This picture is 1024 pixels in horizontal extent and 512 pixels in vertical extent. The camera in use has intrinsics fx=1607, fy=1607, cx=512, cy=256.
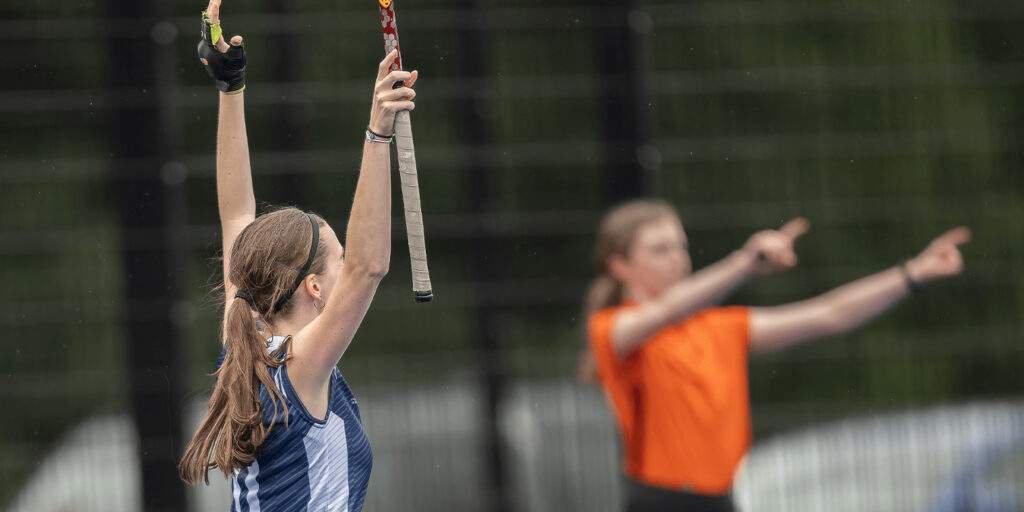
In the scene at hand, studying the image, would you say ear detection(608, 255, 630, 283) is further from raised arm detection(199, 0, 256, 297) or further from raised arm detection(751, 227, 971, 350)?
raised arm detection(199, 0, 256, 297)

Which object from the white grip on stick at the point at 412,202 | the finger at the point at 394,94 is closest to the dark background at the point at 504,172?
the white grip on stick at the point at 412,202

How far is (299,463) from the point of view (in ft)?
10.3

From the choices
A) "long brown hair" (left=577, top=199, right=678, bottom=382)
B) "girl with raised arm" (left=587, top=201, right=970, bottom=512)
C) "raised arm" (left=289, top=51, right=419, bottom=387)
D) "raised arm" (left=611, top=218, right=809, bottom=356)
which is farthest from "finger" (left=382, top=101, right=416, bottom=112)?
"long brown hair" (left=577, top=199, right=678, bottom=382)

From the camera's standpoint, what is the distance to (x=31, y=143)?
23.5ft

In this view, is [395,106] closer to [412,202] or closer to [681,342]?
[412,202]

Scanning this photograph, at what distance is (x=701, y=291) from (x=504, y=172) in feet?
8.64

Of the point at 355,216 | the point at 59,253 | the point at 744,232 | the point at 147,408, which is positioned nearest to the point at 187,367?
the point at 147,408

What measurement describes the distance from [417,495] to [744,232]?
1.95 meters

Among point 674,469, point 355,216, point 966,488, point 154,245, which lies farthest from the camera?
point 966,488

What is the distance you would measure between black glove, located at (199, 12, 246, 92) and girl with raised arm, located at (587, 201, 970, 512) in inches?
68.6

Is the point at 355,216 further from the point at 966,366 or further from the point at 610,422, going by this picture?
the point at 966,366

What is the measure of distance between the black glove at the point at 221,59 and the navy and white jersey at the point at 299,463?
2.41 feet

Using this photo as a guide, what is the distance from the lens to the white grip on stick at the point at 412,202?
303cm

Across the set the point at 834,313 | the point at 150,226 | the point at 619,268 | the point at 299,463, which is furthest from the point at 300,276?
the point at 150,226
